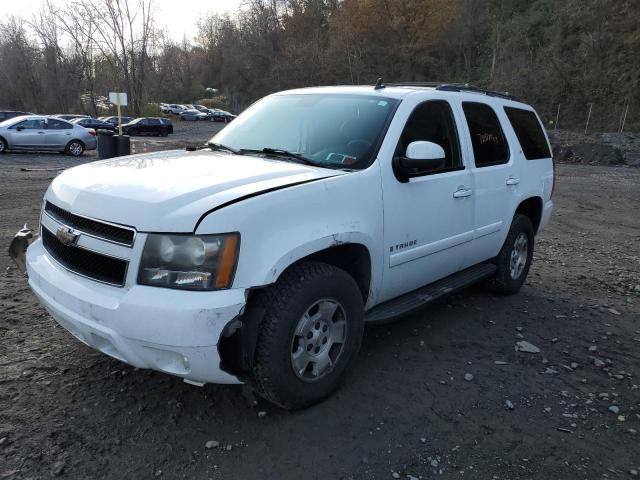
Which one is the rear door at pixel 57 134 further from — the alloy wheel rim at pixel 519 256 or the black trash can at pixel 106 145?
the alloy wheel rim at pixel 519 256

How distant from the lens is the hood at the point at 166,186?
266 centimetres

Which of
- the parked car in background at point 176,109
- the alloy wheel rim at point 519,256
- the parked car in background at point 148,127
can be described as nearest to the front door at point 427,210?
the alloy wheel rim at point 519,256

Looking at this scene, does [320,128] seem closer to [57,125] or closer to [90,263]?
[90,263]

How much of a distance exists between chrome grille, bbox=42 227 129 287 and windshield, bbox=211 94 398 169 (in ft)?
4.79

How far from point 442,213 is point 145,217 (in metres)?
2.22

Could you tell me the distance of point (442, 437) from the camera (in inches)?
119

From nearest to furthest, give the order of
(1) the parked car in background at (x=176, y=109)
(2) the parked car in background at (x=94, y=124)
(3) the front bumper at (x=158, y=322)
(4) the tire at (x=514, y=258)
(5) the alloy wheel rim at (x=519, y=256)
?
(3) the front bumper at (x=158, y=322), (4) the tire at (x=514, y=258), (5) the alloy wheel rim at (x=519, y=256), (2) the parked car in background at (x=94, y=124), (1) the parked car in background at (x=176, y=109)

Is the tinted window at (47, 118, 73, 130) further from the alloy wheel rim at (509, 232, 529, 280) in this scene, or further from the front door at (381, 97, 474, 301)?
the front door at (381, 97, 474, 301)

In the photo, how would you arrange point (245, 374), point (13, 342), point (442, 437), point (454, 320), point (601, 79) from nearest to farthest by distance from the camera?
point (245, 374) < point (442, 437) < point (13, 342) < point (454, 320) < point (601, 79)

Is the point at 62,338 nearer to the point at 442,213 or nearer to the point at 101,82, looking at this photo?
the point at 442,213

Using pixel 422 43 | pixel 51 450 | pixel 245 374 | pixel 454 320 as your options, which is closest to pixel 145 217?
pixel 245 374

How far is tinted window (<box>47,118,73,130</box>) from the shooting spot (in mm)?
20062

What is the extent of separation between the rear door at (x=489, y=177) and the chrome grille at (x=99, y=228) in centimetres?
278

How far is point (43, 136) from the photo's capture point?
19.8m
